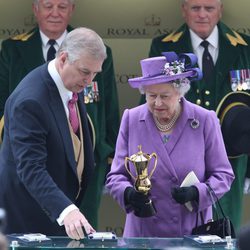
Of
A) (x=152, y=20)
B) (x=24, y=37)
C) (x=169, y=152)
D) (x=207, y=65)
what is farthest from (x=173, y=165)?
(x=152, y=20)

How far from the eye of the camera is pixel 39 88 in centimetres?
470

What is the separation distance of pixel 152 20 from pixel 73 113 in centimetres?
238

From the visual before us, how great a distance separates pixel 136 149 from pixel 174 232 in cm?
45

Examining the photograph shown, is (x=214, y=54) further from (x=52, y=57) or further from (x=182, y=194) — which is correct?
(x=182, y=194)

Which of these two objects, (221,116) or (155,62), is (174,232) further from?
(221,116)

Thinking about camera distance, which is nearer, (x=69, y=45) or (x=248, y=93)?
(x=69, y=45)

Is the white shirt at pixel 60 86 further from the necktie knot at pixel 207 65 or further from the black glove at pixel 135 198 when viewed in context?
the necktie knot at pixel 207 65

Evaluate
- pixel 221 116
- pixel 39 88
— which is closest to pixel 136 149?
pixel 39 88

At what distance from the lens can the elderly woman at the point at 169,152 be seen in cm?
479

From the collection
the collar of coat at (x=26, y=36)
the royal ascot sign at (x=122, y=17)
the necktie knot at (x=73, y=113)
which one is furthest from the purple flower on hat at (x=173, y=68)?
the royal ascot sign at (x=122, y=17)

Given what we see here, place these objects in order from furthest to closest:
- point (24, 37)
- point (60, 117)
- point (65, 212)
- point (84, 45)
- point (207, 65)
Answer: point (24, 37) → point (207, 65) → point (60, 117) → point (84, 45) → point (65, 212)

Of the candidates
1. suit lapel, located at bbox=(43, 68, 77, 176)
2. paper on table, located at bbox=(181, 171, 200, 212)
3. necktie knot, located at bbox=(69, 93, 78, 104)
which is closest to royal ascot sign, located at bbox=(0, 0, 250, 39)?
necktie knot, located at bbox=(69, 93, 78, 104)

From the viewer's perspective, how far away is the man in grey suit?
4523 mm

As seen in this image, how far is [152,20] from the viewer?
7.13m
